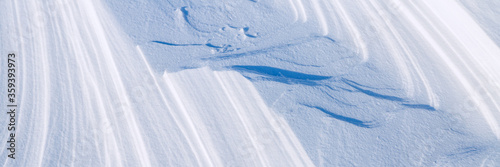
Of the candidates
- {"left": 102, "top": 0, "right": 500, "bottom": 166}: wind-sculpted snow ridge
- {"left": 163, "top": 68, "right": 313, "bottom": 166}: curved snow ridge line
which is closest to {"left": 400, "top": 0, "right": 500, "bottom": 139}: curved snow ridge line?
{"left": 102, "top": 0, "right": 500, "bottom": 166}: wind-sculpted snow ridge

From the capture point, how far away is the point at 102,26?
4.49ft

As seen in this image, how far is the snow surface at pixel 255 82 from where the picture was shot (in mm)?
1116

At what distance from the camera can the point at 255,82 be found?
48.6 inches

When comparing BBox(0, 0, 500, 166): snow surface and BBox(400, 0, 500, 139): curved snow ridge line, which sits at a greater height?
BBox(400, 0, 500, 139): curved snow ridge line

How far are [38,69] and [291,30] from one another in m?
0.91

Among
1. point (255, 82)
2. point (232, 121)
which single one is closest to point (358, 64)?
point (255, 82)

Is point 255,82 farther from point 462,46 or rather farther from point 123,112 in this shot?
point 462,46

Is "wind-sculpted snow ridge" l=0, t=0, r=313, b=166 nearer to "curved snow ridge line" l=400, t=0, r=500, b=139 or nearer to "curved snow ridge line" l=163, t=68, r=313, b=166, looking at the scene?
"curved snow ridge line" l=163, t=68, r=313, b=166

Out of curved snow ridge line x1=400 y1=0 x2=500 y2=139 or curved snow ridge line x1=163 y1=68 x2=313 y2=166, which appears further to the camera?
curved snow ridge line x1=400 y1=0 x2=500 y2=139

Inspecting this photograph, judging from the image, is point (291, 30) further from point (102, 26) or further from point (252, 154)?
point (102, 26)

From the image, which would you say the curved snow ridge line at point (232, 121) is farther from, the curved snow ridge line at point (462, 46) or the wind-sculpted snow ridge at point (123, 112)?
the curved snow ridge line at point (462, 46)

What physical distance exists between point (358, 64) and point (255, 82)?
383 mm

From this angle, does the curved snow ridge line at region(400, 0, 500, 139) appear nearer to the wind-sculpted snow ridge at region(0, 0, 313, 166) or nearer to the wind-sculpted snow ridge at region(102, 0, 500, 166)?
the wind-sculpted snow ridge at region(102, 0, 500, 166)

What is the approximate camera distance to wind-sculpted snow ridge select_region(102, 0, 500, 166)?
3.75ft
